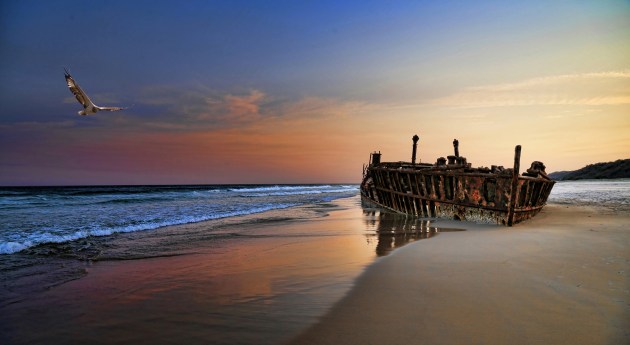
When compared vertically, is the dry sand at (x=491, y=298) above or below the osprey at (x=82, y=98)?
below

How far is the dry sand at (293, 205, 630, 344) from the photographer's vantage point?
324 centimetres

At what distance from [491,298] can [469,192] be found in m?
8.55

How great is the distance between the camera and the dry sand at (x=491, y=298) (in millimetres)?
3238

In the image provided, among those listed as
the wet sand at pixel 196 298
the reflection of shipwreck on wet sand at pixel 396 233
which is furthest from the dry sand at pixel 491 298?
the reflection of shipwreck on wet sand at pixel 396 233

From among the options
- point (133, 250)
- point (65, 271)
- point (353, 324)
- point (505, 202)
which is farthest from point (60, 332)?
point (505, 202)

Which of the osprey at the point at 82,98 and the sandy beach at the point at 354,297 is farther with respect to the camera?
the osprey at the point at 82,98

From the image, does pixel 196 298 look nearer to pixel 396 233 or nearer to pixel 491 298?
pixel 491 298

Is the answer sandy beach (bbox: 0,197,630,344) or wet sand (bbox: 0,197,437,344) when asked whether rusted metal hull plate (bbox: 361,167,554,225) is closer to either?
sandy beach (bbox: 0,197,630,344)

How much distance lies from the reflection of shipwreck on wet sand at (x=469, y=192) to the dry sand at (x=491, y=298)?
3743 mm

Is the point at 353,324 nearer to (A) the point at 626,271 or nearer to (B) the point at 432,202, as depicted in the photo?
(A) the point at 626,271

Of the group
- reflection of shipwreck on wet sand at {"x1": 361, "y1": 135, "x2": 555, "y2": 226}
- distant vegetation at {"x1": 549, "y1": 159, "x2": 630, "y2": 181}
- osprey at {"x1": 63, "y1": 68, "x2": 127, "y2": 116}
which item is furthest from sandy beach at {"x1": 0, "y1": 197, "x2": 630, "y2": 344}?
distant vegetation at {"x1": 549, "y1": 159, "x2": 630, "y2": 181}

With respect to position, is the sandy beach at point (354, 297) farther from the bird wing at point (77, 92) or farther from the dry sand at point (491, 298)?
the bird wing at point (77, 92)

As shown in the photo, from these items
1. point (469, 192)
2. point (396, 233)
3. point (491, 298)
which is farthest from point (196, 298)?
point (469, 192)

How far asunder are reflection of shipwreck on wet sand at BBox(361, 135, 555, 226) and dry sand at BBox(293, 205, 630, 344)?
374cm
